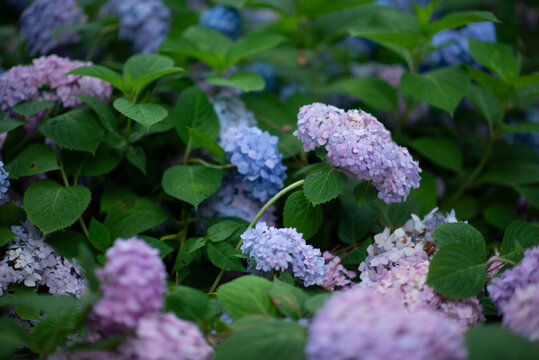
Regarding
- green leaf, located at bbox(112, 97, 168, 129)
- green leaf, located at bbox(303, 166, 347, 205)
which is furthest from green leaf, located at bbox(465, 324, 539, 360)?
green leaf, located at bbox(112, 97, 168, 129)

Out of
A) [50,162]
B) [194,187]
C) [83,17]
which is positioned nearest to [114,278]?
[194,187]

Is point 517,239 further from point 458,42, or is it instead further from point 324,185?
point 458,42

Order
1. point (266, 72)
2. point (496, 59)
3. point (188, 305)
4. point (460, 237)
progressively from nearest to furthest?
point (188, 305) → point (460, 237) → point (496, 59) → point (266, 72)

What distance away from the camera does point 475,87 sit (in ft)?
4.76

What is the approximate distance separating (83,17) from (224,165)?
2.77 ft

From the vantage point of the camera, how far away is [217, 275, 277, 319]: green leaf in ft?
2.58

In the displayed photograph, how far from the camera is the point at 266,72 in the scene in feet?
5.77

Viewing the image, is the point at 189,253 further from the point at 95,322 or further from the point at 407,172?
the point at 407,172

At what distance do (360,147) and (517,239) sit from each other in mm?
371

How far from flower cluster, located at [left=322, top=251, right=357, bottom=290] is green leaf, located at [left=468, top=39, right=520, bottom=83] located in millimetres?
711

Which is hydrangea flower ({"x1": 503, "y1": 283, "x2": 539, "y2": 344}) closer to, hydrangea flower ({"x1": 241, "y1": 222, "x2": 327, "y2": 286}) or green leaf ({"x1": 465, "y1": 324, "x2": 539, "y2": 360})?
green leaf ({"x1": 465, "y1": 324, "x2": 539, "y2": 360})

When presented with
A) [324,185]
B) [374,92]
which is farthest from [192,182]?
[374,92]

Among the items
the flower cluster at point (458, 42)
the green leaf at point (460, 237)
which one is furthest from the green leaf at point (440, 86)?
the green leaf at point (460, 237)

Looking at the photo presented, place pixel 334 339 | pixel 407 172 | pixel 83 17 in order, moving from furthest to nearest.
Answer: pixel 83 17
pixel 407 172
pixel 334 339
